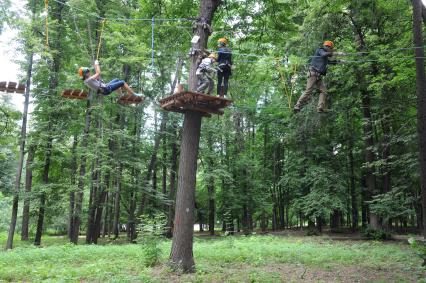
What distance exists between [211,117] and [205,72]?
9.14 meters

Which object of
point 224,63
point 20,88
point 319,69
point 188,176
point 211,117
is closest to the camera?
point 188,176

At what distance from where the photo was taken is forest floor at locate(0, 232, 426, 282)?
7.88 m

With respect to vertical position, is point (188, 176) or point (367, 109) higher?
point (367, 109)

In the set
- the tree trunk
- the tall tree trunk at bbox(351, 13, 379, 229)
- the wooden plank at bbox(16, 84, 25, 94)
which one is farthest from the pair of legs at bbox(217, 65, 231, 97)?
the tall tree trunk at bbox(351, 13, 379, 229)

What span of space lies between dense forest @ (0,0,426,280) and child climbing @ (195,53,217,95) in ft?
3.10

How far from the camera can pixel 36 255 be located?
11.1m

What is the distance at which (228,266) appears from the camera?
368 inches

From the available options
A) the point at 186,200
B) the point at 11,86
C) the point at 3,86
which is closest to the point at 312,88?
the point at 186,200

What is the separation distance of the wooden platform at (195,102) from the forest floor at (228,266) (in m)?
3.77

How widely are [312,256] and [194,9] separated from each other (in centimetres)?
836

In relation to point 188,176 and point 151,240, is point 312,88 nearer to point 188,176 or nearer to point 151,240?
point 188,176

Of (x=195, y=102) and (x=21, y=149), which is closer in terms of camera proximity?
(x=195, y=102)

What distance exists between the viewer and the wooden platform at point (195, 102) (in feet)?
25.7

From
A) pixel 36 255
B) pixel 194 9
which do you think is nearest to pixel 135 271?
pixel 36 255
